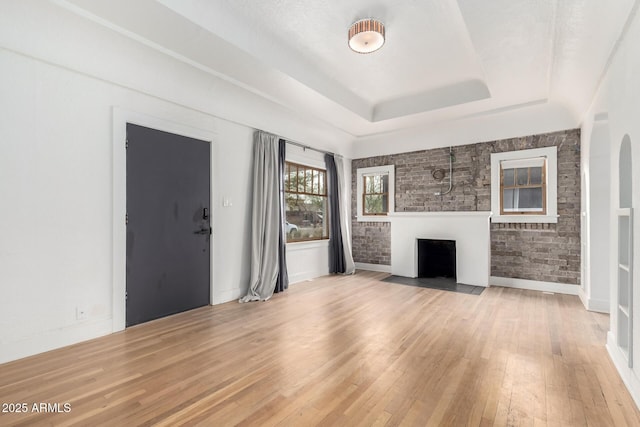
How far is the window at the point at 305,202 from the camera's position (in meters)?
5.48

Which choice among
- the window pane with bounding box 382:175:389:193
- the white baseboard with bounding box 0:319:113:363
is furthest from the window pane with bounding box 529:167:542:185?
the white baseboard with bounding box 0:319:113:363

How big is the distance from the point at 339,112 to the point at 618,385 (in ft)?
14.2

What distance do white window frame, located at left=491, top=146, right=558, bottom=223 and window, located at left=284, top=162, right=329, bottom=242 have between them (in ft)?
10.3

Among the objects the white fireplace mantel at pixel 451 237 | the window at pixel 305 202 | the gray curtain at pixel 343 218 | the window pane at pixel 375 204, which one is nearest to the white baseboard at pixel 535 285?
the white fireplace mantel at pixel 451 237

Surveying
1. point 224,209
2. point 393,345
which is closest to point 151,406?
point 393,345

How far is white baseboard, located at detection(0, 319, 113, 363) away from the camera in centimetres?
245

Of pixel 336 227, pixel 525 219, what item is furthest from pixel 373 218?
pixel 525 219

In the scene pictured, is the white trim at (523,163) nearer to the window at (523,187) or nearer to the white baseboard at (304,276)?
the window at (523,187)

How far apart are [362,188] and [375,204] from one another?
484mm

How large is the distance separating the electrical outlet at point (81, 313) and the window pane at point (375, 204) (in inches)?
209

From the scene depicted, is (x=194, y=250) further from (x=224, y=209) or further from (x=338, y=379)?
(x=338, y=379)

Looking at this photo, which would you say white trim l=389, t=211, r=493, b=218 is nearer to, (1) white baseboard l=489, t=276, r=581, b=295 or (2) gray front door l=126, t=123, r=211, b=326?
(1) white baseboard l=489, t=276, r=581, b=295

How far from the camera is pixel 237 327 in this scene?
3.24m

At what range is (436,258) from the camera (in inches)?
229
